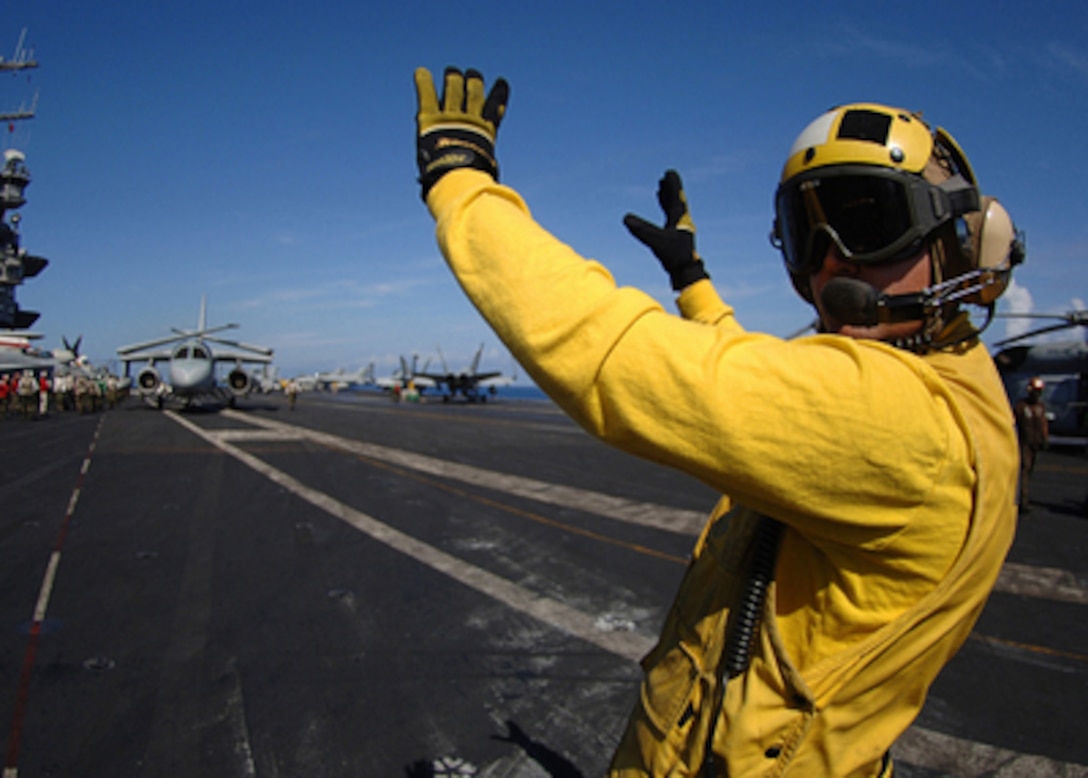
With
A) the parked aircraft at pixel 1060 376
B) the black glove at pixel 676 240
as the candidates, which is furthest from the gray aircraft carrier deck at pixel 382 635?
the parked aircraft at pixel 1060 376

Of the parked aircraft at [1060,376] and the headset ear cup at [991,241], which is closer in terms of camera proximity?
the headset ear cup at [991,241]

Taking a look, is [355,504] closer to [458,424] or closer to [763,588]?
[763,588]

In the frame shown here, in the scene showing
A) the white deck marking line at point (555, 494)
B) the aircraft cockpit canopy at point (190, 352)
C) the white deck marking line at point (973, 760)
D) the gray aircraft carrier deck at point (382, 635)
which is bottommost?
the white deck marking line at point (973, 760)

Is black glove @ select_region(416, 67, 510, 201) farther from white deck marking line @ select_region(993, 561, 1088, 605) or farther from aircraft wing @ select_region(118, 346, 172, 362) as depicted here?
aircraft wing @ select_region(118, 346, 172, 362)

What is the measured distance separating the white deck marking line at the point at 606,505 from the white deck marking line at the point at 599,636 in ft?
8.91

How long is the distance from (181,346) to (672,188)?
27.5 metres

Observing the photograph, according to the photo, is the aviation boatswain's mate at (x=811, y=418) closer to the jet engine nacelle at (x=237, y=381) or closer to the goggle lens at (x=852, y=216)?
the goggle lens at (x=852, y=216)

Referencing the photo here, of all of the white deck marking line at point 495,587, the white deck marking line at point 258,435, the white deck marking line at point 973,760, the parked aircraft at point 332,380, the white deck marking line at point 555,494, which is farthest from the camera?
the parked aircraft at point 332,380

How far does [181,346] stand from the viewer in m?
24.8

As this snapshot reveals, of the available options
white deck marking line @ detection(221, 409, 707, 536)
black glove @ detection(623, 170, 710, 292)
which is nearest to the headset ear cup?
black glove @ detection(623, 170, 710, 292)

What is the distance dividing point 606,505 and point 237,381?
2602 cm

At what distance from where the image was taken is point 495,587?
529cm

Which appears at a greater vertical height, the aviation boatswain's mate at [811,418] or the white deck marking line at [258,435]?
the aviation boatswain's mate at [811,418]

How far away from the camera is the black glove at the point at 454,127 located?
47.3 inches
